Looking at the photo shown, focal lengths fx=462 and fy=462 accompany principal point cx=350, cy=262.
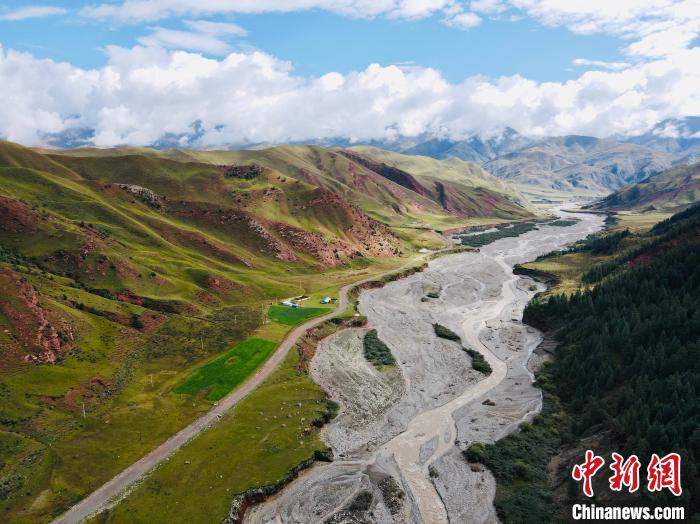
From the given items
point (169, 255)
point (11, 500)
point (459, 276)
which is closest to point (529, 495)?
point (11, 500)

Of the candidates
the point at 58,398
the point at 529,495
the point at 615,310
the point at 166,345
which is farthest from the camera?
the point at 615,310

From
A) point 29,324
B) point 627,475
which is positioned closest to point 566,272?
Result: point 627,475

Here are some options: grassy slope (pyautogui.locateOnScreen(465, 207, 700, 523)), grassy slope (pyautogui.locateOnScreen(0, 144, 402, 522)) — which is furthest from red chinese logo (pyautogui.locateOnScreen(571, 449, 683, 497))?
grassy slope (pyautogui.locateOnScreen(0, 144, 402, 522))

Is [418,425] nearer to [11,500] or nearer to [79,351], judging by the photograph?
[11,500]

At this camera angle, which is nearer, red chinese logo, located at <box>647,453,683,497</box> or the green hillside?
red chinese logo, located at <box>647,453,683,497</box>

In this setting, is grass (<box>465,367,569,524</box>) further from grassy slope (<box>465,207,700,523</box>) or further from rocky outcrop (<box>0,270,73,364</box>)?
rocky outcrop (<box>0,270,73,364</box>)

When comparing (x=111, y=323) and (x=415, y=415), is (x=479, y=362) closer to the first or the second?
(x=415, y=415)

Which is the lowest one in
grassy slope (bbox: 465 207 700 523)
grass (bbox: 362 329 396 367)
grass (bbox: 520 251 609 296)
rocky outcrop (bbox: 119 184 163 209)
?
grassy slope (bbox: 465 207 700 523)
